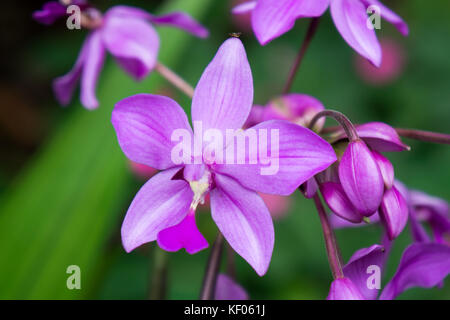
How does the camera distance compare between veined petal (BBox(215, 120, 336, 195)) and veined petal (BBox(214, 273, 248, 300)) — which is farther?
veined petal (BBox(214, 273, 248, 300))

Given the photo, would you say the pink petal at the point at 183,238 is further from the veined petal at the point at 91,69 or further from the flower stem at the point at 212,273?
the veined petal at the point at 91,69

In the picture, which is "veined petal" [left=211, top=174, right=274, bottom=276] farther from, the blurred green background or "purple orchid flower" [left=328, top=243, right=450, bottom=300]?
the blurred green background

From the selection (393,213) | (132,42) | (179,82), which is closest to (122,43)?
(132,42)

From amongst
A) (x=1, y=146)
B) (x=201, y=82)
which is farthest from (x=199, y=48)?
(x=201, y=82)

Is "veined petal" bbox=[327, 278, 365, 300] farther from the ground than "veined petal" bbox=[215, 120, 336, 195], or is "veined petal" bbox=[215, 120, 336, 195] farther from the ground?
"veined petal" bbox=[215, 120, 336, 195]

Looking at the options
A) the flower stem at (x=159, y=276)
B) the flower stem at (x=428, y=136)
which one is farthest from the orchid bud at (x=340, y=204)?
the flower stem at (x=159, y=276)

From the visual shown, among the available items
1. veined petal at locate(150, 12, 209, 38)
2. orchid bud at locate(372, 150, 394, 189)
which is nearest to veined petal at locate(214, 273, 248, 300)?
orchid bud at locate(372, 150, 394, 189)

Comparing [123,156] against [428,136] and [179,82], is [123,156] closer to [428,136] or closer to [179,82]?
[179,82]
